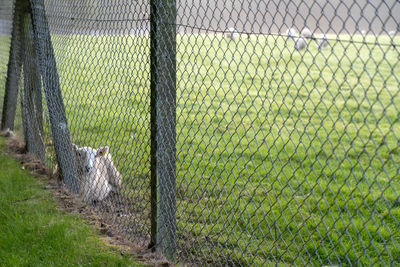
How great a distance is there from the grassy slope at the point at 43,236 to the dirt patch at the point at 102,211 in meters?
0.08

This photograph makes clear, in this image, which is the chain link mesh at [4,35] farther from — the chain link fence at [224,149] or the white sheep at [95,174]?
the white sheep at [95,174]

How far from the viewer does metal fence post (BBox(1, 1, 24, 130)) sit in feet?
17.9

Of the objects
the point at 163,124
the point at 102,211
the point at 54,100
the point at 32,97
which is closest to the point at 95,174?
the point at 102,211

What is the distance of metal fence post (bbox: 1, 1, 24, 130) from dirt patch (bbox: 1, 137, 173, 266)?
1112 mm

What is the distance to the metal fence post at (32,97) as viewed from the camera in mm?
5074

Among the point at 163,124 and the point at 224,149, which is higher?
Answer: the point at 163,124

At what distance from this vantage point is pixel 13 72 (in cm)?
602

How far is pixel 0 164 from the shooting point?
541 cm

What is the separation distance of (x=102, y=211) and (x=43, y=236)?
1.96 ft

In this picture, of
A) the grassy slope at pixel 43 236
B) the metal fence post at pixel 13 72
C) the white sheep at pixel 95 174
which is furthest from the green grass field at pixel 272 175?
the metal fence post at pixel 13 72

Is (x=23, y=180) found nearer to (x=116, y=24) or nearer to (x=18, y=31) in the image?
(x=18, y=31)

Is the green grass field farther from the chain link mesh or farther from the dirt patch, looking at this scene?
the chain link mesh

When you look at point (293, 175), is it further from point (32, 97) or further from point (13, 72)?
point (13, 72)

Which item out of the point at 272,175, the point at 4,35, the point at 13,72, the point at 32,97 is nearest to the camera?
the point at 272,175
